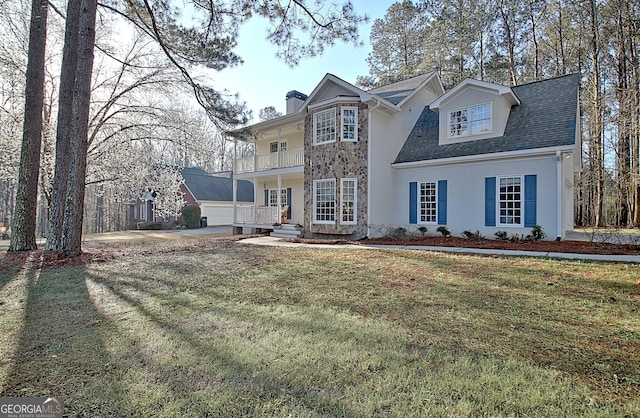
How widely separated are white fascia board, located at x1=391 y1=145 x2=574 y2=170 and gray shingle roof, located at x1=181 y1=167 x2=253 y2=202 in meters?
19.6

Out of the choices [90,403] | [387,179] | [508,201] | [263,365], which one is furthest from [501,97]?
[90,403]

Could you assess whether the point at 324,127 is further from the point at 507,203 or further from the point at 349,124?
the point at 507,203

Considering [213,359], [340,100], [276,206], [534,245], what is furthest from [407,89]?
[213,359]

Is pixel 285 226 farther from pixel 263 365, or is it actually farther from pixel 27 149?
pixel 263 365

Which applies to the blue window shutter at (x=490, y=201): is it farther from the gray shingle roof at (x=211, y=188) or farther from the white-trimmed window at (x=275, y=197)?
the gray shingle roof at (x=211, y=188)

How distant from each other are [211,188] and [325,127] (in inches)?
755

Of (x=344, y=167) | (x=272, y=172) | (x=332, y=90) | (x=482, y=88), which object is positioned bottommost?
(x=344, y=167)

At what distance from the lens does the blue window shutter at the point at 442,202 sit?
12.0 m

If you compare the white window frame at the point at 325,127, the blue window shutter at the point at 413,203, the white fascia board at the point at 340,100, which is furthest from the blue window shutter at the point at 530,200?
the white window frame at the point at 325,127

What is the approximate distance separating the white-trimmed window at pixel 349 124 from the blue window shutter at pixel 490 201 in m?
5.05

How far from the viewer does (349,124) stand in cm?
1273

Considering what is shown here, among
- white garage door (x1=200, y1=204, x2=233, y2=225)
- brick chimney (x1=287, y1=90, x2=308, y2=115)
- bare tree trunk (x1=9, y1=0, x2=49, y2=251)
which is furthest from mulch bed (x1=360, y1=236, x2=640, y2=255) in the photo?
white garage door (x1=200, y1=204, x2=233, y2=225)

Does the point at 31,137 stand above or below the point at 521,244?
above

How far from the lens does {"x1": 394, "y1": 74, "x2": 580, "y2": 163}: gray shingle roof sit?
33.1 feet
